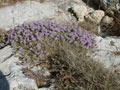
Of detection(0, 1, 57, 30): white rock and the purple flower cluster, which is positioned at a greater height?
detection(0, 1, 57, 30): white rock

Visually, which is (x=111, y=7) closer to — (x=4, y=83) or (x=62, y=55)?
(x=62, y=55)

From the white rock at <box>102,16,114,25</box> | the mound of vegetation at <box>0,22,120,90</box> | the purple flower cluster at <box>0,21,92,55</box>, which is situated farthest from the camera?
the white rock at <box>102,16,114,25</box>

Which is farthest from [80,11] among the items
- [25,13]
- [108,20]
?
[25,13]

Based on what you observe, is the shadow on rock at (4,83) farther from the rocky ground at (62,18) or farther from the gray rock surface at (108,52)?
the gray rock surface at (108,52)

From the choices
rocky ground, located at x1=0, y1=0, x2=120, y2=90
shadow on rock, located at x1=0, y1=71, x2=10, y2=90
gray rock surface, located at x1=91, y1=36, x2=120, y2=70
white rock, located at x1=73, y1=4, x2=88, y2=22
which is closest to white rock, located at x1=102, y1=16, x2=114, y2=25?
rocky ground, located at x1=0, y1=0, x2=120, y2=90

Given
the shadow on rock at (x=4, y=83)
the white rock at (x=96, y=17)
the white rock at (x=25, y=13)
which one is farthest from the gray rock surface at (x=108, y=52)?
the white rock at (x=25, y=13)

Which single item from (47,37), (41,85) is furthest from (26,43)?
(41,85)

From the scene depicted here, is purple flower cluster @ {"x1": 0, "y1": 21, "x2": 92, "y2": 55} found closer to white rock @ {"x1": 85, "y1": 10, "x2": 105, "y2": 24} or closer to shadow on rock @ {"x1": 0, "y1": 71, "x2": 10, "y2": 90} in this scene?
shadow on rock @ {"x1": 0, "y1": 71, "x2": 10, "y2": 90}

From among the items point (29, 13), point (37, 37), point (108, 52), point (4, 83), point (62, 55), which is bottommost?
point (4, 83)

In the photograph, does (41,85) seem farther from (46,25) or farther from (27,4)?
(27,4)
